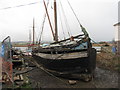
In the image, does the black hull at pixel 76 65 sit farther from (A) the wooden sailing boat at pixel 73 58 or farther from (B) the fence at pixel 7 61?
(B) the fence at pixel 7 61

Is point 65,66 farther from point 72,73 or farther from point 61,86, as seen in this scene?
point 61,86

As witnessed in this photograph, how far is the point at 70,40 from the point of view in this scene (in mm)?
8812

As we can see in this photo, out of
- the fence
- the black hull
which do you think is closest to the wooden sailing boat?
the black hull

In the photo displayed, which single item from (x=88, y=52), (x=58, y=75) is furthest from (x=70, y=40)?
(x=58, y=75)

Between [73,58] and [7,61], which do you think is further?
[73,58]

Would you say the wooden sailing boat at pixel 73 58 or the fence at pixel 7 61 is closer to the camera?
the fence at pixel 7 61

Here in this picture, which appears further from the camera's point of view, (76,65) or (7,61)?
(76,65)

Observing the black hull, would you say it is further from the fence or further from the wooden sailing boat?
the fence

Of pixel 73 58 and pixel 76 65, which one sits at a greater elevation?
pixel 73 58

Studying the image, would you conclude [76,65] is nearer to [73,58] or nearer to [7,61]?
[73,58]

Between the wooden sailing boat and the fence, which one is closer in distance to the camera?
the fence

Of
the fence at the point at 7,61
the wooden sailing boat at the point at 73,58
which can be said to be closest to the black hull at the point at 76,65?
the wooden sailing boat at the point at 73,58

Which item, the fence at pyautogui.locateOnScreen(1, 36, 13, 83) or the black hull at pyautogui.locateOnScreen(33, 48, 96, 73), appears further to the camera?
the black hull at pyautogui.locateOnScreen(33, 48, 96, 73)

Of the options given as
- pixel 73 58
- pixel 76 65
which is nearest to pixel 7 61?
pixel 73 58
